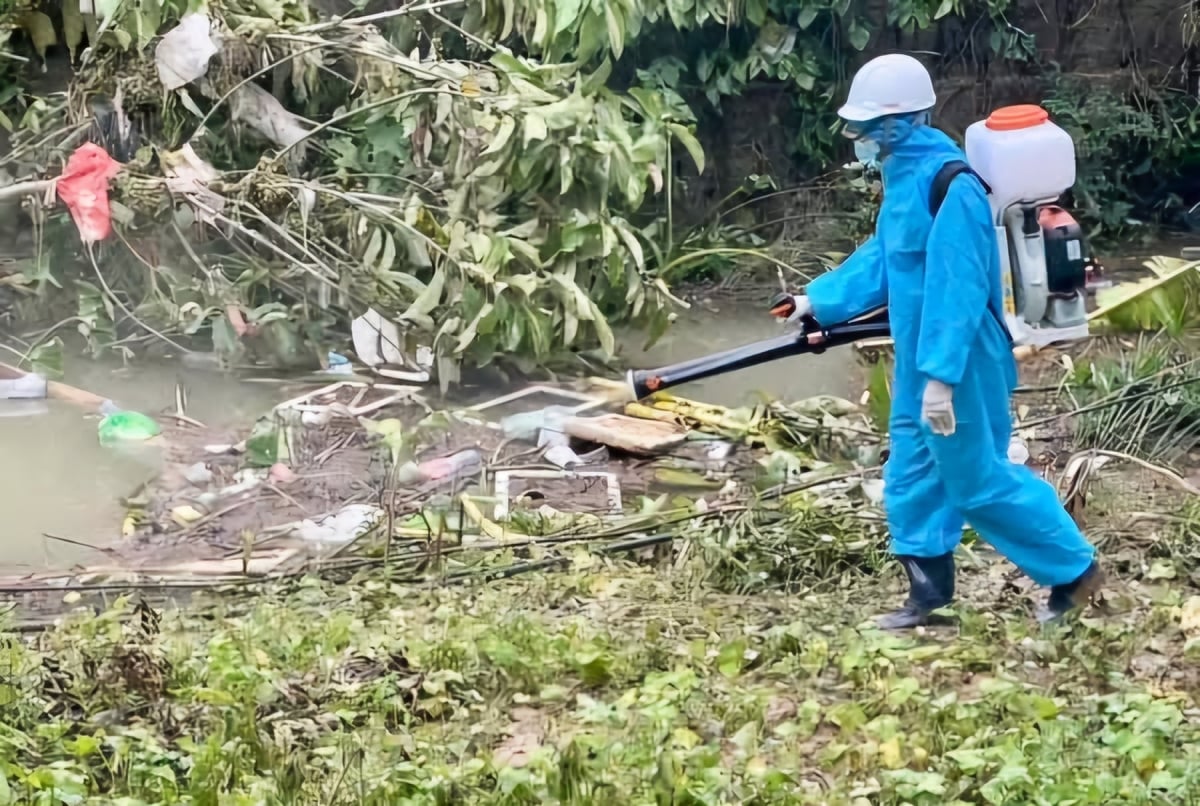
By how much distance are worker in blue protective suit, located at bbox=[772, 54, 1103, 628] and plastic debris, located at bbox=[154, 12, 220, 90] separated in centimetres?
329

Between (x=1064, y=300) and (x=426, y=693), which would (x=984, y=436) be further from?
(x=426, y=693)

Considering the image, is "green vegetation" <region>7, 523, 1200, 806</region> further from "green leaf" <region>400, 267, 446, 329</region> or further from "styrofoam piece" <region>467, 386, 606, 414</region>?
"green leaf" <region>400, 267, 446, 329</region>

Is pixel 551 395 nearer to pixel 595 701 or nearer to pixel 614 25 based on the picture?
pixel 614 25

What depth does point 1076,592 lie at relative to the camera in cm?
339

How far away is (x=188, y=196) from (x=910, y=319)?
3.40 m

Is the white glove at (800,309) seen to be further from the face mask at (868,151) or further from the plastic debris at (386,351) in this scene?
the plastic debris at (386,351)

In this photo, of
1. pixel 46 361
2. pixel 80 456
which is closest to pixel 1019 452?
pixel 80 456

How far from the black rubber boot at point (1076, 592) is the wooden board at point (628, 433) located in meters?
1.75

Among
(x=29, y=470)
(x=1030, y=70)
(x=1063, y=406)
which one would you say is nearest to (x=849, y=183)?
(x=1030, y=70)

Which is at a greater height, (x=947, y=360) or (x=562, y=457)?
(x=947, y=360)

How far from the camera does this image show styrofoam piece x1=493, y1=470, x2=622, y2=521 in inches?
177

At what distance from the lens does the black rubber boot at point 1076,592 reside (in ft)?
11.1

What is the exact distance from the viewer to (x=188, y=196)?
18.6ft

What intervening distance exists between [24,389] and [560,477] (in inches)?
88.0
